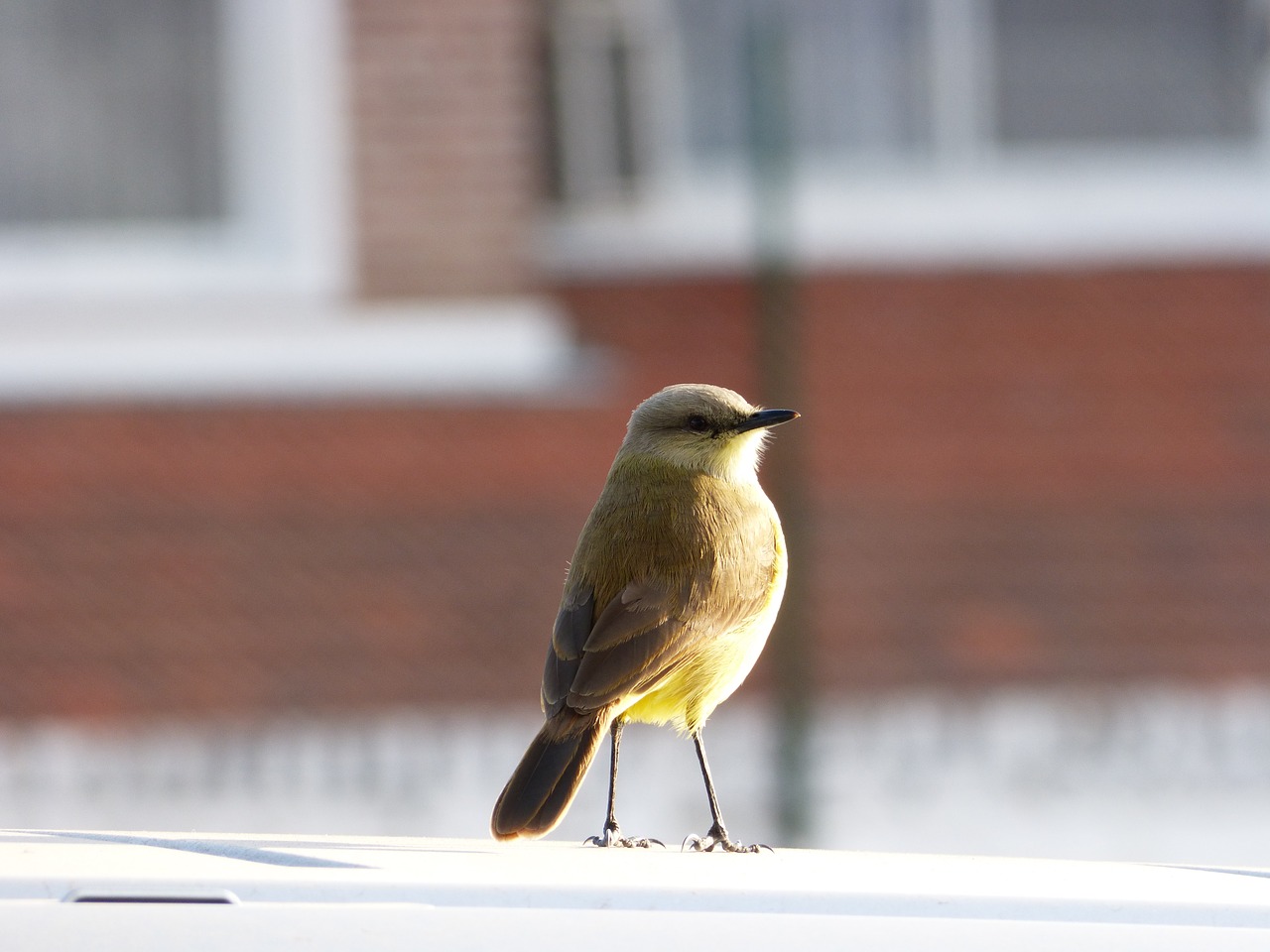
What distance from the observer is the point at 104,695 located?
838 cm

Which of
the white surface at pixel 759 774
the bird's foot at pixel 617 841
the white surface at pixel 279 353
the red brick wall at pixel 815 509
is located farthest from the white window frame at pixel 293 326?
the bird's foot at pixel 617 841

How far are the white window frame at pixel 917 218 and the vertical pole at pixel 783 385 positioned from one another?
0.78 meters

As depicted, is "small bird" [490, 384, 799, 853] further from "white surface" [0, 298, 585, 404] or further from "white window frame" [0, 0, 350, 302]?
"white window frame" [0, 0, 350, 302]

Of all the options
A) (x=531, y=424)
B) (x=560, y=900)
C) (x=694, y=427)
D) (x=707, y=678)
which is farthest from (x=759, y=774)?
(x=560, y=900)

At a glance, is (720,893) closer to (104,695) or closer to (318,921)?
(318,921)

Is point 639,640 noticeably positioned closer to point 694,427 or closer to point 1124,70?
point 694,427

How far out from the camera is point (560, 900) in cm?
180

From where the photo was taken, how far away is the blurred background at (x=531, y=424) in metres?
8.33

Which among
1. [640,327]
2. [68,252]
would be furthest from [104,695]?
[640,327]

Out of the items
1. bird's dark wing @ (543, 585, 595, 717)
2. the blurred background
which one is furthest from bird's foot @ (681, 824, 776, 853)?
the blurred background

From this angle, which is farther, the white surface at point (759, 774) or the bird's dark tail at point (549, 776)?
the white surface at point (759, 774)

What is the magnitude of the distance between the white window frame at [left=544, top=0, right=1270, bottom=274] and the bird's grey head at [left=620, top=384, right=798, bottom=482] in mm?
5446

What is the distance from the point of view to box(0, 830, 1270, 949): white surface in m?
1.76

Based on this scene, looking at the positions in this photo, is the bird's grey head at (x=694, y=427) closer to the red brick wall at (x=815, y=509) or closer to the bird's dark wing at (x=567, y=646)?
the bird's dark wing at (x=567, y=646)
